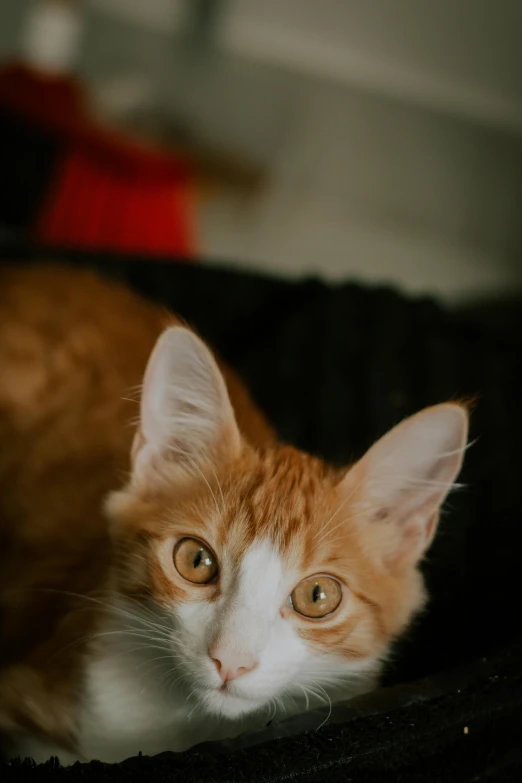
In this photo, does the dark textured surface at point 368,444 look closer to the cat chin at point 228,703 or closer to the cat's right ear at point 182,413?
the cat chin at point 228,703

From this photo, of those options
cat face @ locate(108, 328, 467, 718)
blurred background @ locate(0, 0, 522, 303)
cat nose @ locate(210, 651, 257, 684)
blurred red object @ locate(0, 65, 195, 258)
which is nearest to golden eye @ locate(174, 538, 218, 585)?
cat face @ locate(108, 328, 467, 718)

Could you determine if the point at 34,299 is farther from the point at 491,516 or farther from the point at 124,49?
the point at 124,49

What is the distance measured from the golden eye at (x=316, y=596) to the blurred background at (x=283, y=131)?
78.4 inches

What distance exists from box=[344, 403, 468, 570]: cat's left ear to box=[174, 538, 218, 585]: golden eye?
0.65 feet

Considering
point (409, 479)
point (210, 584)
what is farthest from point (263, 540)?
point (409, 479)

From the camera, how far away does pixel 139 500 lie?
40.1 inches

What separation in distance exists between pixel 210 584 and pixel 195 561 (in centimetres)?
4

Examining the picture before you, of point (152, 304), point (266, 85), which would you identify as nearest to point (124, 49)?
point (266, 85)

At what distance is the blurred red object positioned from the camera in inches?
104

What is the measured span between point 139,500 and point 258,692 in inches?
11.6

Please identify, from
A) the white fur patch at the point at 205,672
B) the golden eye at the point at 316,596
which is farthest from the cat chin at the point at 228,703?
the golden eye at the point at 316,596

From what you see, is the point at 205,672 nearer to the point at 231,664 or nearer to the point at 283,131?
the point at 231,664

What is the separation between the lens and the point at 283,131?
3512mm

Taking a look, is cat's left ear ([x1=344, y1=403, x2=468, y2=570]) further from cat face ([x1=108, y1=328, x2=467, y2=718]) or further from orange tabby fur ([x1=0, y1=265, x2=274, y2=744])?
orange tabby fur ([x1=0, y1=265, x2=274, y2=744])
